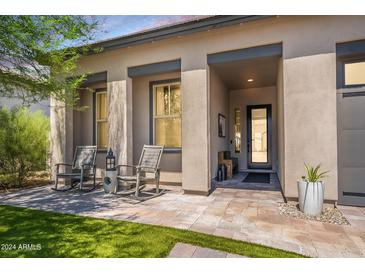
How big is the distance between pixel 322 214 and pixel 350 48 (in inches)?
112

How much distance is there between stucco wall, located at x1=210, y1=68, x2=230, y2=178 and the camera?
6.02 m

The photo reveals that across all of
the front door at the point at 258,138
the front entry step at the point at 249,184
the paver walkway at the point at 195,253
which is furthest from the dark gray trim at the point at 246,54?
the front door at the point at 258,138

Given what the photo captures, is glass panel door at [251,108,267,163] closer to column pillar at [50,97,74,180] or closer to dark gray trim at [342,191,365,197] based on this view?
dark gray trim at [342,191,365,197]

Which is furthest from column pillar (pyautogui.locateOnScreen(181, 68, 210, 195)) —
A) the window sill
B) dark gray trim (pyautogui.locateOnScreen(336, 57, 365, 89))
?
dark gray trim (pyautogui.locateOnScreen(336, 57, 365, 89))

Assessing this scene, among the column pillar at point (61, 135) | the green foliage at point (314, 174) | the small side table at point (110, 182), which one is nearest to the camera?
the green foliage at point (314, 174)

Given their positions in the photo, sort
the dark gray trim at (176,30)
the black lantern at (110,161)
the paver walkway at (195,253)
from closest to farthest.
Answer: the paver walkway at (195,253) → the dark gray trim at (176,30) → the black lantern at (110,161)

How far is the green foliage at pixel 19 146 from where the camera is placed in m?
5.87

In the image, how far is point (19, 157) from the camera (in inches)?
238

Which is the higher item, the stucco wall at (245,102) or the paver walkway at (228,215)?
the stucco wall at (245,102)

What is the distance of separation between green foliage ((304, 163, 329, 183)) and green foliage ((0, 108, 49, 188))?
669 centimetres

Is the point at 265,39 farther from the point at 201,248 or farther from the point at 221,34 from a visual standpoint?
the point at 201,248

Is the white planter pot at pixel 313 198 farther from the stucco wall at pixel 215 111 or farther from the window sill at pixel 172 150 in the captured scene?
the window sill at pixel 172 150

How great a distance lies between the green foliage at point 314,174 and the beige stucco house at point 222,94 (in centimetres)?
12
